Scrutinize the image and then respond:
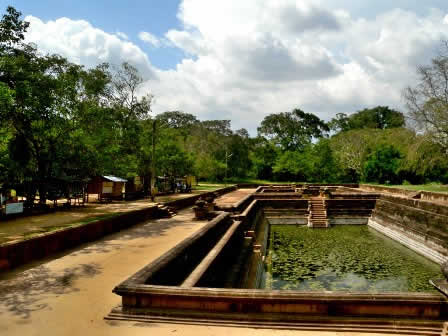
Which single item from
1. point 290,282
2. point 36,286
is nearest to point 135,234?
point 290,282

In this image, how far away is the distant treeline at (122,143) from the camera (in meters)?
15.3

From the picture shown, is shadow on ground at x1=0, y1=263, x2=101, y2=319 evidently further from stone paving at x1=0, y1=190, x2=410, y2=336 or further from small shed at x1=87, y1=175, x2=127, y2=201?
small shed at x1=87, y1=175, x2=127, y2=201

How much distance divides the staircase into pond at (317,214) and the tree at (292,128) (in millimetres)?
40170

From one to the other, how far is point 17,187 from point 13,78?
507 cm

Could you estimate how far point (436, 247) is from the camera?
48.1 ft

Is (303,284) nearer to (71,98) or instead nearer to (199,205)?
(199,205)

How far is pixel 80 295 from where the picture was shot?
242 inches

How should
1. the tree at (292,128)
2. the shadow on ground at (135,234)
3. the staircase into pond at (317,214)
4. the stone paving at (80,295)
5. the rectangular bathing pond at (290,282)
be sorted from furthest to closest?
the tree at (292,128) → the staircase into pond at (317,214) → the shadow on ground at (135,234) → the rectangular bathing pond at (290,282) → the stone paving at (80,295)

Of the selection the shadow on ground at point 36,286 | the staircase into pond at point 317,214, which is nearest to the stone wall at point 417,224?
the staircase into pond at point 317,214

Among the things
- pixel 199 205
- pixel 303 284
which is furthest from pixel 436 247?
pixel 199 205

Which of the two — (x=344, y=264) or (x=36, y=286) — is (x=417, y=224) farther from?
(x=36, y=286)

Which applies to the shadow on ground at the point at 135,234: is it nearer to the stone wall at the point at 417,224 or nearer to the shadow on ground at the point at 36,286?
the shadow on ground at the point at 36,286

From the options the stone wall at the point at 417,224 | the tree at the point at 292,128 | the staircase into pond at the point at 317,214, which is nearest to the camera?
the stone wall at the point at 417,224

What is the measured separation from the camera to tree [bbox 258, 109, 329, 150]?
6419 centimetres
